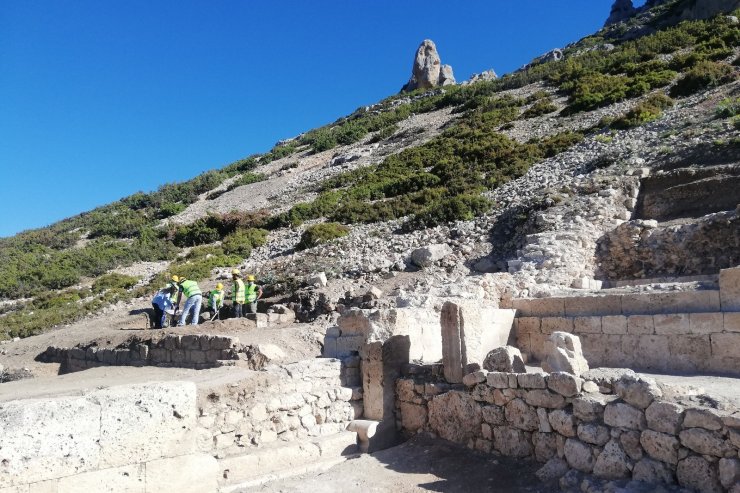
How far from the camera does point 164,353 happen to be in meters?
11.0

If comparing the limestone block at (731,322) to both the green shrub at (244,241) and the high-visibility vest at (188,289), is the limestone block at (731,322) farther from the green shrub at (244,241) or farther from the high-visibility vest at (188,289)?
the green shrub at (244,241)

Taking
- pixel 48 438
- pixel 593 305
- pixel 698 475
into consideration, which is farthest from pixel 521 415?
pixel 48 438

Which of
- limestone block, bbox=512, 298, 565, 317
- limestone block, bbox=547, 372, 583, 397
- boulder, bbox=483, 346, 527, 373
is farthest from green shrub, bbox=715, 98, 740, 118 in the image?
limestone block, bbox=547, 372, 583, 397

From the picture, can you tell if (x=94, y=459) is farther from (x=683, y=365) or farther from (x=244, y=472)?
(x=683, y=365)

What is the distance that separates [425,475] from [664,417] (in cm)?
223

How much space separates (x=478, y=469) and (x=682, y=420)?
6.40 ft

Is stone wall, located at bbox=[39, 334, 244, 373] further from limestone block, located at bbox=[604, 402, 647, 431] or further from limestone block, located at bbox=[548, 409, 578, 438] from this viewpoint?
limestone block, located at bbox=[604, 402, 647, 431]

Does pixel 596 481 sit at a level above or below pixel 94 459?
below

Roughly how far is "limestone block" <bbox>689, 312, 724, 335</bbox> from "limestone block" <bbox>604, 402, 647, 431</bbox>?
2752 millimetres

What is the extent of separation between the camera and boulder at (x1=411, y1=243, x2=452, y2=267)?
49.4 feet

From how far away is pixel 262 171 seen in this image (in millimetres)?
42156

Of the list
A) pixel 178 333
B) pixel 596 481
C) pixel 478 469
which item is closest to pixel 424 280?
pixel 178 333

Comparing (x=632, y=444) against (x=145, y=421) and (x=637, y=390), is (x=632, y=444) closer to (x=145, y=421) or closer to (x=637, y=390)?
(x=637, y=390)

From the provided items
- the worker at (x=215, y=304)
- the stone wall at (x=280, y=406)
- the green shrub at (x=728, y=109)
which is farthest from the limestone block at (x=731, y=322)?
the green shrub at (x=728, y=109)
